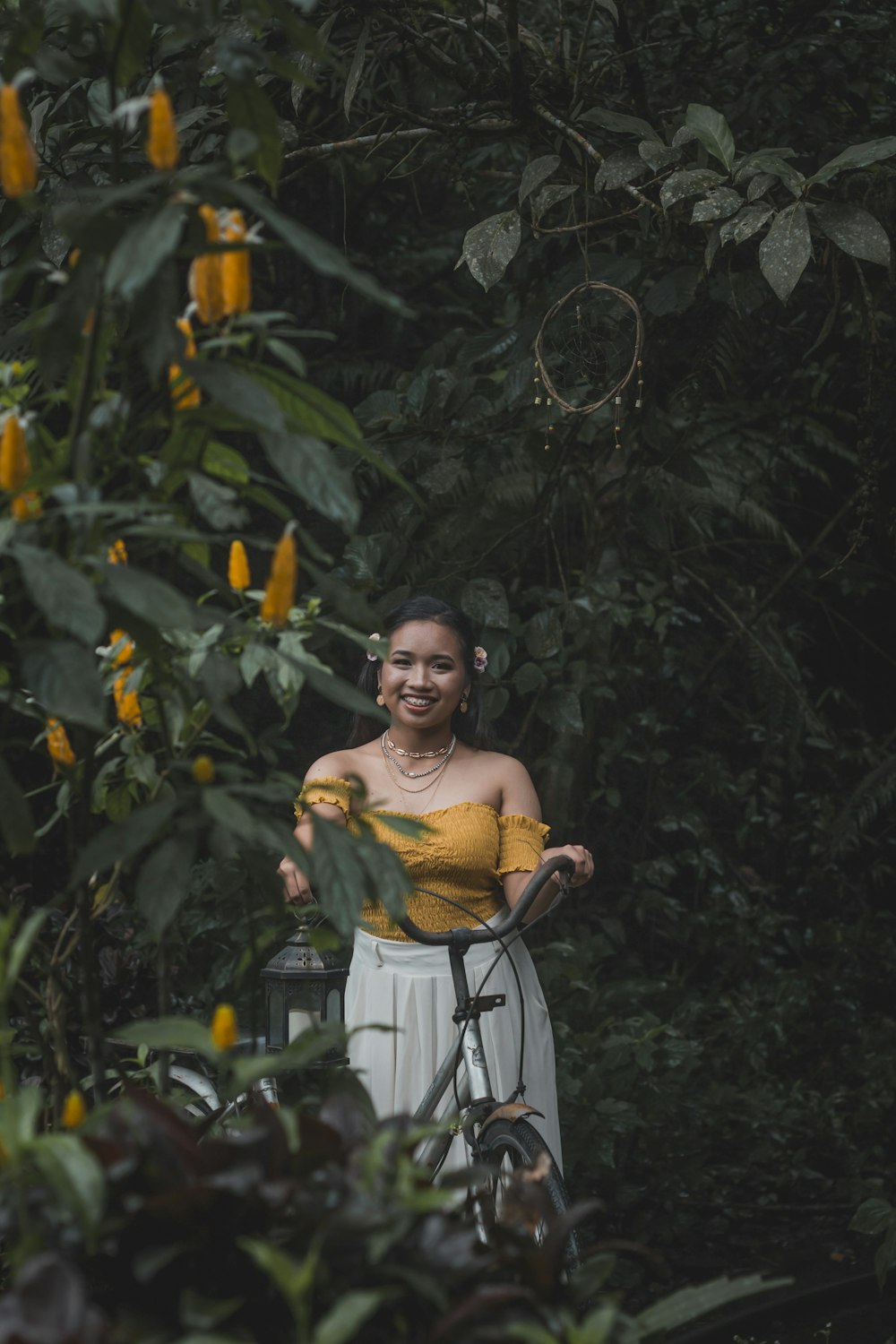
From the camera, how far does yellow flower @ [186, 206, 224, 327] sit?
3.84ft

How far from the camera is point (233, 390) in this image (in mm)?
1106

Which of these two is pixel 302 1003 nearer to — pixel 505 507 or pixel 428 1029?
pixel 428 1029

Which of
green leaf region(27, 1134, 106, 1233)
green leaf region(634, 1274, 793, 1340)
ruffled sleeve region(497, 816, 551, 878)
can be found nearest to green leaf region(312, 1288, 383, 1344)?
green leaf region(27, 1134, 106, 1233)

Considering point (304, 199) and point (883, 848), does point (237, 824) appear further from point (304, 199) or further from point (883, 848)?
point (883, 848)

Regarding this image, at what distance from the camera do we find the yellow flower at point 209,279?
1171 millimetres

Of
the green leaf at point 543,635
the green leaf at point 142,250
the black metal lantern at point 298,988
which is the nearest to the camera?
the green leaf at point 142,250

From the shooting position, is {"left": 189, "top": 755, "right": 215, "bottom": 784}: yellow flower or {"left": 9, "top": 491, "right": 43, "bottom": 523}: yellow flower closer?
{"left": 9, "top": 491, "right": 43, "bottom": 523}: yellow flower

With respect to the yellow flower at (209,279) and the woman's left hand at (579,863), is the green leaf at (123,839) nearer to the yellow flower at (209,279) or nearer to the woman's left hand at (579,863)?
the yellow flower at (209,279)

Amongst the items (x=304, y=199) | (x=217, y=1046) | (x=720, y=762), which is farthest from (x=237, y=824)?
(x=720, y=762)

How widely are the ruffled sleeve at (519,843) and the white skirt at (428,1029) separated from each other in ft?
0.53

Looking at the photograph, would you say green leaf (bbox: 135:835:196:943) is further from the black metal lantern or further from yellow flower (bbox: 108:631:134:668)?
the black metal lantern

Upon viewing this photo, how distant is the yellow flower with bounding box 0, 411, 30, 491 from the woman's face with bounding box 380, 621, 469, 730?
6.00 ft

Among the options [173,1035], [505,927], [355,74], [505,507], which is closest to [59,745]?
[173,1035]

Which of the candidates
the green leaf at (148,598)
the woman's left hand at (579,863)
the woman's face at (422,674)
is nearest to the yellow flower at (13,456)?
the green leaf at (148,598)
